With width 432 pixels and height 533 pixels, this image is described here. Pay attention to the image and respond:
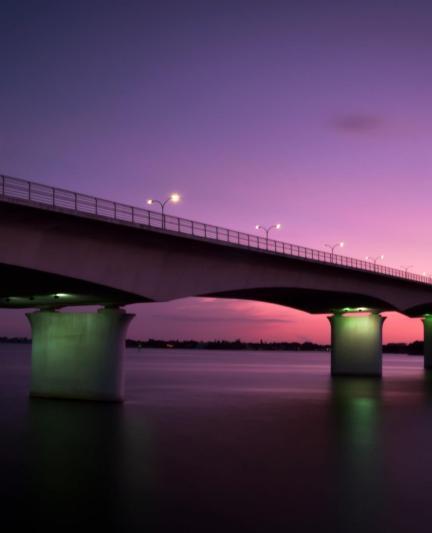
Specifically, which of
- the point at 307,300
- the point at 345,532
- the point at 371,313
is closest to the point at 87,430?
the point at 345,532

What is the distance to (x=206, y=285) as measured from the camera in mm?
43094

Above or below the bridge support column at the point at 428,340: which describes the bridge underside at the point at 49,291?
above

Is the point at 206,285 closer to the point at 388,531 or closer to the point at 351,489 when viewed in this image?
the point at 351,489

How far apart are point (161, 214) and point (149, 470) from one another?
1968cm

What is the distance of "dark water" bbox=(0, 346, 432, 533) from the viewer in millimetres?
14422

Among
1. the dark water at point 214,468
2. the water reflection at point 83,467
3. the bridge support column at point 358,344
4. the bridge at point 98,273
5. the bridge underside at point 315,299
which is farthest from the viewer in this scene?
the bridge support column at point 358,344

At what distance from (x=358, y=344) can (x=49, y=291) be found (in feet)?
143

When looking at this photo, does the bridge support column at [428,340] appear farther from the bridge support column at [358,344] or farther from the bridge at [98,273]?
the bridge at [98,273]

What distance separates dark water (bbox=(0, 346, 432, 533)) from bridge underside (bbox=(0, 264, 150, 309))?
19.0ft

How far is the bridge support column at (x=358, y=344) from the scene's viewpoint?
75.6 metres

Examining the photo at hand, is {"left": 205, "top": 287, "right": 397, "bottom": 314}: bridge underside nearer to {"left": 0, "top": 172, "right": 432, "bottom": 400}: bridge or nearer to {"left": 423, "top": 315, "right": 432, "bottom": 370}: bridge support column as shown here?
{"left": 0, "top": 172, "right": 432, "bottom": 400}: bridge

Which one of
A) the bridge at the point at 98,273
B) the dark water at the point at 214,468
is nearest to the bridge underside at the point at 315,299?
the bridge at the point at 98,273

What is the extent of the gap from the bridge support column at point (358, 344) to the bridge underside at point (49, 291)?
39047 millimetres

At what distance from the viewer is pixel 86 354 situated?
129 ft
